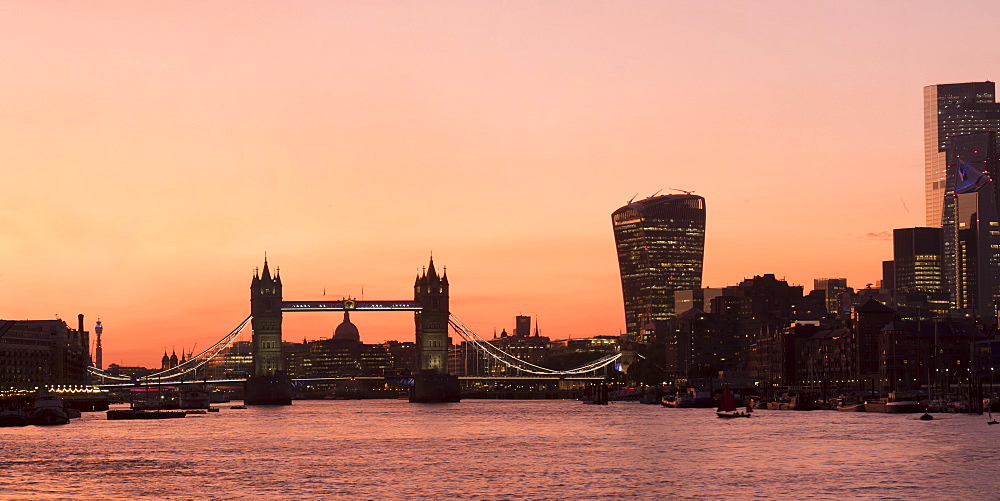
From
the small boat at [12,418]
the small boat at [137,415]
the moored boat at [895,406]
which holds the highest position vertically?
the small boat at [12,418]

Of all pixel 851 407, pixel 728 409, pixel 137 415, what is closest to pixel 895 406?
pixel 851 407

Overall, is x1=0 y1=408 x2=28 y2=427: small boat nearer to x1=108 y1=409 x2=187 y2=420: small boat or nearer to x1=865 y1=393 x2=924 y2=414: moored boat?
x1=108 y1=409 x2=187 y2=420: small boat

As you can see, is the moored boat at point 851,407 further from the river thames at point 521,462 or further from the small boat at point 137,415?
the small boat at point 137,415

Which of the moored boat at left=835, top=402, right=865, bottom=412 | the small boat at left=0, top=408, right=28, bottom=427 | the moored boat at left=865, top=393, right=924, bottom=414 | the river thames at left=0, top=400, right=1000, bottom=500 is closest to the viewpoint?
the river thames at left=0, top=400, right=1000, bottom=500

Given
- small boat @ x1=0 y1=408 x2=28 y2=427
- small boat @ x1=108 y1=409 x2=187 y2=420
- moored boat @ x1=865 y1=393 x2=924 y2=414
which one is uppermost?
small boat @ x1=0 y1=408 x2=28 y2=427

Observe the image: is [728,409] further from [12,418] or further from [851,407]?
[12,418]

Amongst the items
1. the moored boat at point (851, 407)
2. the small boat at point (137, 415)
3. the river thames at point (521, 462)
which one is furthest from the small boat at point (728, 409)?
the small boat at point (137, 415)

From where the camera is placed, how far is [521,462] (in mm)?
85562

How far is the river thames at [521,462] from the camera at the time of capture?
67500mm

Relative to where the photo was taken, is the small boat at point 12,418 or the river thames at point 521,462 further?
the small boat at point 12,418

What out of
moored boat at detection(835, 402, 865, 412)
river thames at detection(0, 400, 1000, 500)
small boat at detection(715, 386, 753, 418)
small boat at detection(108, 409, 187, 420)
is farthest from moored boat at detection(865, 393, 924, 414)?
small boat at detection(108, 409, 187, 420)

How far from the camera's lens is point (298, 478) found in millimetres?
75625

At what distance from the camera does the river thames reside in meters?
67.5

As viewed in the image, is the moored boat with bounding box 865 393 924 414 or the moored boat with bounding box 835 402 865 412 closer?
the moored boat with bounding box 865 393 924 414
